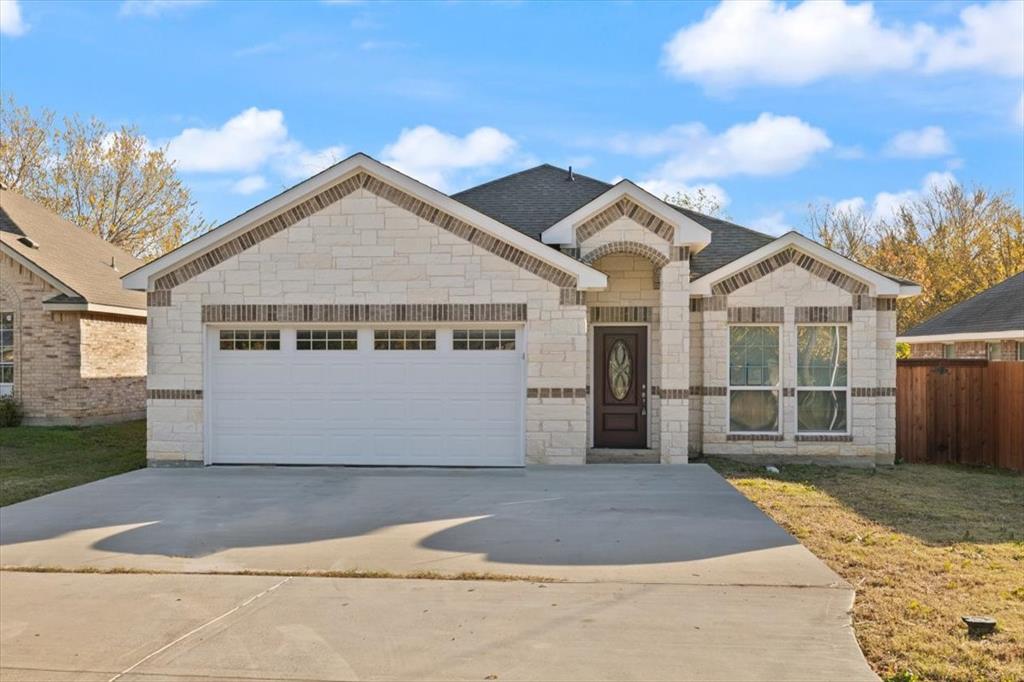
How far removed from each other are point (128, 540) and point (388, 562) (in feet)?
10.1

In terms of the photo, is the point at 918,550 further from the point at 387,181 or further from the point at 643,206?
the point at 387,181

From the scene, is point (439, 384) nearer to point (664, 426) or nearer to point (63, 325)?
point (664, 426)

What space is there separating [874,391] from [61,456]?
600 inches

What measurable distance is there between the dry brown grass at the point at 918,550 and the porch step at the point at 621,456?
3.74ft

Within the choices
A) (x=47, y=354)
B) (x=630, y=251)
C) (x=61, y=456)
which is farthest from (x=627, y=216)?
(x=47, y=354)

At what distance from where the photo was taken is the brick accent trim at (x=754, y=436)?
15094mm

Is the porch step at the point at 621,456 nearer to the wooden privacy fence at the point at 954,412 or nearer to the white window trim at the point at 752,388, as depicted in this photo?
the white window trim at the point at 752,388

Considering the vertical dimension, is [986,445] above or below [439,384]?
below

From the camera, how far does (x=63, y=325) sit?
1964 centimetres

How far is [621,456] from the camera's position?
49.2ft

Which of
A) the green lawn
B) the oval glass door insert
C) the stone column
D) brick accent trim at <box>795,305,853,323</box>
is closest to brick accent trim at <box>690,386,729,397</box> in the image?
the stone column

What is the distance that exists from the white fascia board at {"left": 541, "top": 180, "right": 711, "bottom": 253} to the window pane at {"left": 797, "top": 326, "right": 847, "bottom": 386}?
271 centimetres

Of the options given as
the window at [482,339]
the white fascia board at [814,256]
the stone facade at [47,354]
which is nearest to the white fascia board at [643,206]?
the white fascia board at [814,256]

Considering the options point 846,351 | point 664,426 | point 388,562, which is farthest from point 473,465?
point 846,351
